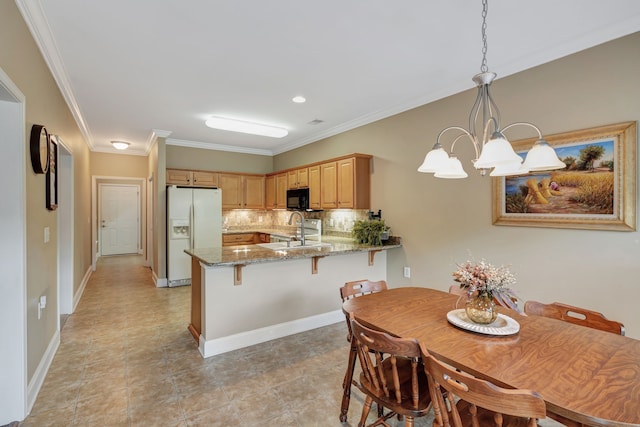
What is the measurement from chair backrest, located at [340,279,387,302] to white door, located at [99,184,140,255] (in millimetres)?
8574

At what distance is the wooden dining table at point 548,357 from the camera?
1037 mm

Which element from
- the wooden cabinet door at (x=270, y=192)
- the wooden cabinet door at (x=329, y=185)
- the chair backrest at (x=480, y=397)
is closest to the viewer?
the chair backrest at (x=480, y=397)

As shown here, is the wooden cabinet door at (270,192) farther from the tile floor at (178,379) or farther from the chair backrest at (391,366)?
the chair backrest at (391,366)

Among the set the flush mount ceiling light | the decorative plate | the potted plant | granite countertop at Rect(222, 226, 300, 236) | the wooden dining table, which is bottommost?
the wooden dining table

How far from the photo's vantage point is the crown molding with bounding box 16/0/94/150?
2.03m

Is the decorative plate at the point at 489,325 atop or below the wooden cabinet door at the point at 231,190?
below

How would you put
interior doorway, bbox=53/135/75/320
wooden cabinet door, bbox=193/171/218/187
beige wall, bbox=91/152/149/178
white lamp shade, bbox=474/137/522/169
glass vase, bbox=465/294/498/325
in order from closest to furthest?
white lamp shade, bbox=474/137/522/169 → glass vase, bbox=465/294/498/325 → interior doorway, bbox=53/135/75/320 → wooden cabinet door, bbox=193/171/218/187 → beige wall, bbox=91/152/149/178

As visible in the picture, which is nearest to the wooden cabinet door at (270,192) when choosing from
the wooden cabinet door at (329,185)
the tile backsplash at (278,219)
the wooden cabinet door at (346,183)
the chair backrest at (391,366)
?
the tile backsplash at (278,219)

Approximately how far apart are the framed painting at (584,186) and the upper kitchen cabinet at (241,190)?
493 cm

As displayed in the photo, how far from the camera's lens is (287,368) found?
2.71m

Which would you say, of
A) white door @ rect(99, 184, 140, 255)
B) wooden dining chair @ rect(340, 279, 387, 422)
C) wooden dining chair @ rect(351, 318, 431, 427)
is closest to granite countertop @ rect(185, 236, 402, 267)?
wooden dining chair @ rect(340, 279, 387, 422)

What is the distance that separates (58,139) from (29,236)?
1519 millimetres

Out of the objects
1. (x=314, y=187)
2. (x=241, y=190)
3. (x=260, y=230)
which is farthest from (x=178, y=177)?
(x=314, y=187)

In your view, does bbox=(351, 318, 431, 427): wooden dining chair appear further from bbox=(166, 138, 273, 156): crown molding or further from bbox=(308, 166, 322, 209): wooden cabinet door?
bbox=(166, 138, 273, 156): crown molding
